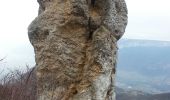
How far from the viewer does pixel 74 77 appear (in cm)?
730

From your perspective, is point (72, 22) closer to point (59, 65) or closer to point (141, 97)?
point (59, 65)

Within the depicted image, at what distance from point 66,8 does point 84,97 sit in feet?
3.37

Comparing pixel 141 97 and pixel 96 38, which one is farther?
pixel 141 97

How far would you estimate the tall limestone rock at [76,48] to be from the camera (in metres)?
7.25

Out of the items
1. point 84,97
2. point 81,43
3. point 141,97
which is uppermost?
point 81,43

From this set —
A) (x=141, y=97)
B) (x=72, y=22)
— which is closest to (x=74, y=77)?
(x=72, y=22)

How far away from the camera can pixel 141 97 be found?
83.6 feet

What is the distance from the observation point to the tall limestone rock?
23.8 feet

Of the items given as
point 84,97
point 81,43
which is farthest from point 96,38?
point 84,97

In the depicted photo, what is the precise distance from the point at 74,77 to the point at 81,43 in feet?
1.29

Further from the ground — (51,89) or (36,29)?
(36,29)

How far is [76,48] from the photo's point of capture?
7281 millimetres

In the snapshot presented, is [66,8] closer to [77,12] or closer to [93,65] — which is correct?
[77,12]

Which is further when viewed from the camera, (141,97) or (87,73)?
(141,97)
